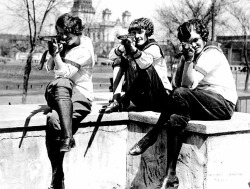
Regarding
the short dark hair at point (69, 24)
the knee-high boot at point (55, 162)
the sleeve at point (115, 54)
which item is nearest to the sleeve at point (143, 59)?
the sleeve at point (115, 54)

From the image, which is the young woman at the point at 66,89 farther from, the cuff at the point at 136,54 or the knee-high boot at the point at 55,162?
the cuff at the point at 136,54

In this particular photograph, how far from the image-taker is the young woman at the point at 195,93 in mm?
4402

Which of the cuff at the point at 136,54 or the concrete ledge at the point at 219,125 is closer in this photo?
the concrete ledge at the point at 219,125

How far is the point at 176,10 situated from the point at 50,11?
475cm

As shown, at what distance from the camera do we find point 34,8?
1294 cm

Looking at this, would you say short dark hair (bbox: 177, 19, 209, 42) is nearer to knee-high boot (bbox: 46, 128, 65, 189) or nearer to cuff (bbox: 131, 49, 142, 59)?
cuff (bbox: 131, 49, 142, 59)

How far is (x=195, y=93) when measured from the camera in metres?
4.49

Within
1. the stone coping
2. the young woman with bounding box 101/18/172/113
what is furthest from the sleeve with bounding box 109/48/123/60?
the stone coping

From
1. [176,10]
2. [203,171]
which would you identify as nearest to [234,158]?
[203,171]

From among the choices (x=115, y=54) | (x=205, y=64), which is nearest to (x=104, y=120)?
(x=115, y=54)

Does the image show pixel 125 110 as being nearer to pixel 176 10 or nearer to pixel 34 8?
pixel 34 8

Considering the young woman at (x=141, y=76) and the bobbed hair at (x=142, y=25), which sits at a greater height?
the bobbed hair at (x=142, y=25)

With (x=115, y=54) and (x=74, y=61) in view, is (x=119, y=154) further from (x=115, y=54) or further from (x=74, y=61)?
(x=74, y=61)

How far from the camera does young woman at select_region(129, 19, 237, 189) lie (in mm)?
4402
